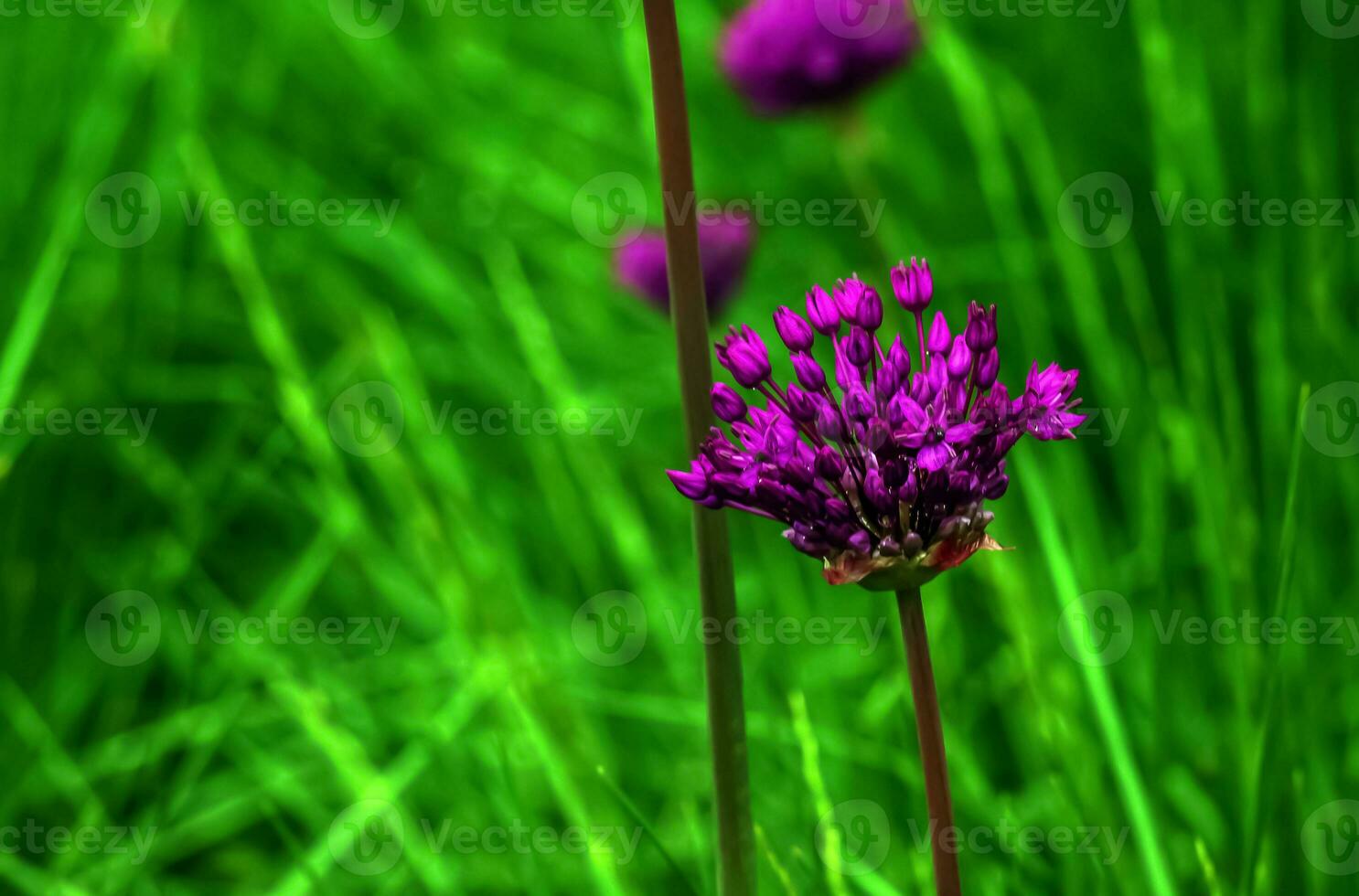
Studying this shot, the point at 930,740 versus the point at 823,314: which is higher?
the point at 823,314

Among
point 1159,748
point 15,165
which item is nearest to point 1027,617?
point 1159,748

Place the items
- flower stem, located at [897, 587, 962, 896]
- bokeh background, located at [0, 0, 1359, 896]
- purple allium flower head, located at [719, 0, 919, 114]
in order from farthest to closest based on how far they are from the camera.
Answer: purple allium flower head, located at [719, 0, 919, 114] < bokeh background, located at [0, 0, 1359, 896] < flower stem, located at [897, 587, 962, 896]

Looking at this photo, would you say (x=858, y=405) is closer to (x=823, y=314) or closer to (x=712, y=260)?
(x=823, y=314)

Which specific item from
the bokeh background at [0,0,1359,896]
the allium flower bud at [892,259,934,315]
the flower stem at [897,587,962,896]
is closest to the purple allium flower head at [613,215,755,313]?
the bokeh background at [0,0,1359,896]

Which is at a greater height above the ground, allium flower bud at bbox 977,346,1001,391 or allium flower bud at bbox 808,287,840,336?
allium flower bud at bbox 808,287,840,336

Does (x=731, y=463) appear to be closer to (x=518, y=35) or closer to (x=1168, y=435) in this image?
(x=1168, y=435)

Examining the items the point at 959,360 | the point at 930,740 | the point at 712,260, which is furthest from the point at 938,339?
the point at 712,260

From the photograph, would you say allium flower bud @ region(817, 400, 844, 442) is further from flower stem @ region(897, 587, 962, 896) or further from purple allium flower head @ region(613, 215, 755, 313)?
purple allium flower head @ region(613, 215, 755, 313)

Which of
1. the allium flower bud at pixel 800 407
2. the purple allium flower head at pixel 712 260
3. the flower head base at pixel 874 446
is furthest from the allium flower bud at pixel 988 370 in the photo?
the purple allium flower head at pixel 712 260
